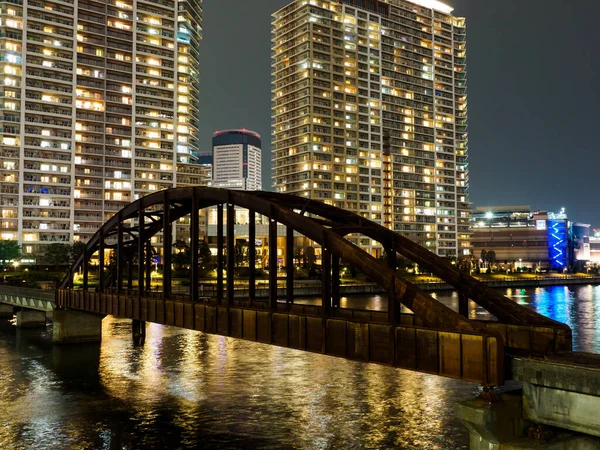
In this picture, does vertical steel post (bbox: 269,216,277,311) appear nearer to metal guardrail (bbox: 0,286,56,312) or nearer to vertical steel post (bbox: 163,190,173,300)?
vertical steel post (bbox: 163,190,173,300)

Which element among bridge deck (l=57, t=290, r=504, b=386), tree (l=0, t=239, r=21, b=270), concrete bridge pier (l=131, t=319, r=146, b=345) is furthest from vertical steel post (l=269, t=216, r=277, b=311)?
tree (l=0, t=239, r=21, b=270)

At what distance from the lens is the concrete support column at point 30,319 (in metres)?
67.8

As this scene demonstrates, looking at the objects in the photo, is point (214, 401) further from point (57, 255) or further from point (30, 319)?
point (57, 255)

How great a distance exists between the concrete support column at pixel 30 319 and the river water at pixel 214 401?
14.9m

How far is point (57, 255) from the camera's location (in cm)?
13625

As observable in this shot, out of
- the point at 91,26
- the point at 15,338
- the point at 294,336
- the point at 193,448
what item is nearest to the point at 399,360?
the point at 294,336

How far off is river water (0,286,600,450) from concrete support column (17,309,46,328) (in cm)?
1493

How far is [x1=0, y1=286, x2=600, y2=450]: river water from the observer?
90.5 ft

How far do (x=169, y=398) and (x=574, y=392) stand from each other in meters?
24.6

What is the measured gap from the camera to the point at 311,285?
131250 millimetres

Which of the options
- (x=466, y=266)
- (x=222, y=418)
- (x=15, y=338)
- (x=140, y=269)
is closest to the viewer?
(x=222, y=418)

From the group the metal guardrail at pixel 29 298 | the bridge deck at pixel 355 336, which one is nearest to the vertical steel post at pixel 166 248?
the bridge deck at pixel 355 336

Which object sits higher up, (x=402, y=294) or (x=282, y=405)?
(x=402, y=294)

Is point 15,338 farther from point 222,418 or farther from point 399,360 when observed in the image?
point 399,360
